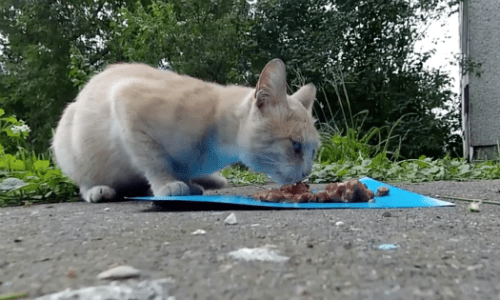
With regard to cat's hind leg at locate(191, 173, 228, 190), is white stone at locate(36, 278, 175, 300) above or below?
above

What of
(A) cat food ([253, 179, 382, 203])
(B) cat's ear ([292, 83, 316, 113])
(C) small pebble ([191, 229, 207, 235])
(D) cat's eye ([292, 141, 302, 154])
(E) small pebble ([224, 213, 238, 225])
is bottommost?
(A) cat food ([253, 179, 382, 203])

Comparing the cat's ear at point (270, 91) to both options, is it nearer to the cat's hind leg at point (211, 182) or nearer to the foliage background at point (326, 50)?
the cat's hind leg at point (211, 182)

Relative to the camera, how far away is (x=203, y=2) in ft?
29.5

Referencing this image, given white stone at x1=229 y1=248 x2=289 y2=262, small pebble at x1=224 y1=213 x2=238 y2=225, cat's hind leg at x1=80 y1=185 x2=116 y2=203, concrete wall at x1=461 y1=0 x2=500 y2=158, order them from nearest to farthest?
white stone at x1=229 y1=248 x2=289 y2=262, small pebble at x1=224 y1=213 x2=238 y2=225, cat's hind leg at x1=80 y1=185 x2=116 y2=203, concrete wall at x1=461 y1=0 x2=500 y2=158

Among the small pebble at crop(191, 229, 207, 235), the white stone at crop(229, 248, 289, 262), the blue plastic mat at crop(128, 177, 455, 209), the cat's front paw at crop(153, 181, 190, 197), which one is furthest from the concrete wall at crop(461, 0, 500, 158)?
the white stone at crop(229, 248, 289, 262)

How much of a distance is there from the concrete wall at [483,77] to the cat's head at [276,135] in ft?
22.2

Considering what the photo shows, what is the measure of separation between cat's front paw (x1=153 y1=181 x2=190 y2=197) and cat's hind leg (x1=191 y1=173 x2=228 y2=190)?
1.91 feet

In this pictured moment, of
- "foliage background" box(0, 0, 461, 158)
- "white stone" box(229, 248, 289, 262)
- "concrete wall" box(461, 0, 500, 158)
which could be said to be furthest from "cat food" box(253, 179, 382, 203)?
"concrete wall" box(461, 0, 500, 158)

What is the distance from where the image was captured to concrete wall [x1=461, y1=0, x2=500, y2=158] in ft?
25.7

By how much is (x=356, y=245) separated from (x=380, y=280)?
0.77ft

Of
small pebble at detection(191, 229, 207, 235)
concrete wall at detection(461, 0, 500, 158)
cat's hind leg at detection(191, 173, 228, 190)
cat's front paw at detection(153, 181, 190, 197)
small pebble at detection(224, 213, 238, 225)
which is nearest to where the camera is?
small pebble at detection(191, 229, 207, 235)

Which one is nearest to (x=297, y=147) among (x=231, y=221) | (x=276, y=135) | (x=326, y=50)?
(x=276, y=135)

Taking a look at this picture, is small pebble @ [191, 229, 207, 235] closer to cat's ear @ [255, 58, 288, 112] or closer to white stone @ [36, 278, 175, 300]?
white stone @ [36, 278, 175, 300]

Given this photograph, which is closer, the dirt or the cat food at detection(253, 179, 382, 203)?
the dirt
